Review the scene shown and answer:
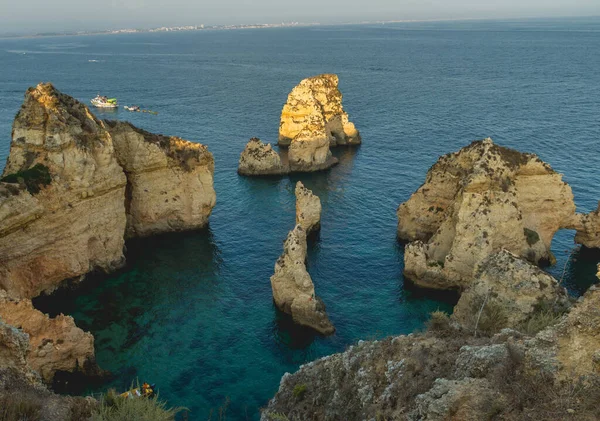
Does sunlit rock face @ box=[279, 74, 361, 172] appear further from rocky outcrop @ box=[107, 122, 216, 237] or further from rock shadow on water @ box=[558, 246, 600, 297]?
rock shadow on water @ box=[558, 246, 600, 297]

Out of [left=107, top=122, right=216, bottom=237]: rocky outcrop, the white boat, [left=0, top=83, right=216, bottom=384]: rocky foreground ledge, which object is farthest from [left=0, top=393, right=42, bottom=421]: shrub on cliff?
the white boat

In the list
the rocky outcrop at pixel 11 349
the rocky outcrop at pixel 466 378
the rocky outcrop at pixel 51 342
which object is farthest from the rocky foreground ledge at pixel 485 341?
the rocky outcrop at pixel 51 342

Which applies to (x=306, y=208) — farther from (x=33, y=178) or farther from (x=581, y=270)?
(x=581, y=270)

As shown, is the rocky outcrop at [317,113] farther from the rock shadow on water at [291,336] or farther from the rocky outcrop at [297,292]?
the rock shadow on water at [291,336]

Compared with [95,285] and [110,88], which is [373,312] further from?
[110,88]

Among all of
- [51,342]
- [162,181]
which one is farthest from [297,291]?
[162,181]

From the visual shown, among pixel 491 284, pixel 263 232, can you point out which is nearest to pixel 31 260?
pixel 263 232
